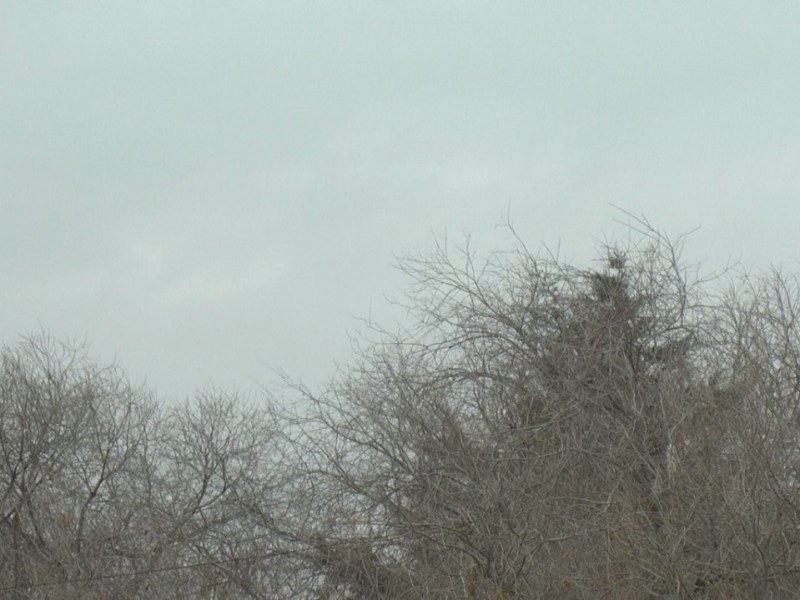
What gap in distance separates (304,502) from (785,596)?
20.7 ft

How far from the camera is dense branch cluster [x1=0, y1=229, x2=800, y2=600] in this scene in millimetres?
13266

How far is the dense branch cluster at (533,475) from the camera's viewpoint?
13266 millimetres

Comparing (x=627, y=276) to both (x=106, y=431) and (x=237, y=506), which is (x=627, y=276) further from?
(x=106, y=431)

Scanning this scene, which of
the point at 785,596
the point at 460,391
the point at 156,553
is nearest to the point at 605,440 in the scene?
the point at 460,391

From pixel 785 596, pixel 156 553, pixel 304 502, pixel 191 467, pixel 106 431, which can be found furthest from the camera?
pixel 106 431

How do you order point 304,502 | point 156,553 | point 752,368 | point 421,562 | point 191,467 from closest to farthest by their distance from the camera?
point 752,368, point 421,562, point 304,502, point 156,553, point 191,467

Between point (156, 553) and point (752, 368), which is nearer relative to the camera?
point (752, 368)

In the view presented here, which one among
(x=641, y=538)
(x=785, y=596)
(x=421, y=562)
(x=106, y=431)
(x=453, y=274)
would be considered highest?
(x=106, y=431)

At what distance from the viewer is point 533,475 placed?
15406 millimetres

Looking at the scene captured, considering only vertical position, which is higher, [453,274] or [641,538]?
[453,274]

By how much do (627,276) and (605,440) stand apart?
2415 millimetres

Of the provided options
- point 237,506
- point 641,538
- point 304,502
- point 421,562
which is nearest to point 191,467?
point 237,506

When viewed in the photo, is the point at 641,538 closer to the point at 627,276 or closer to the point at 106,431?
the point at 627,276

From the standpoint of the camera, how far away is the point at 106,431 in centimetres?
2539
